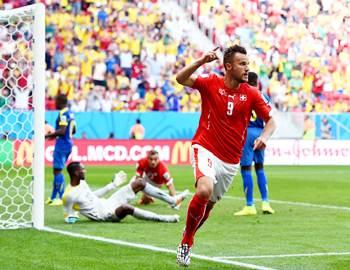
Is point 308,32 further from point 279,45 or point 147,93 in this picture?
point 147,93

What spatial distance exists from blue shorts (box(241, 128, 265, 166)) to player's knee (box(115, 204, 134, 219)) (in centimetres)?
270

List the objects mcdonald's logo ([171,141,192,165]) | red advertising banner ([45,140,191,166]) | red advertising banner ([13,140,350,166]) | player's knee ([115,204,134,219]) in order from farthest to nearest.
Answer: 1. mcdonald's logo ([171,141,192,165])
2. red advertising banner ([13,140,350,166])
3. red advertising banner ([45,140,191,166])
4. player's knee ([115,204,134,219])

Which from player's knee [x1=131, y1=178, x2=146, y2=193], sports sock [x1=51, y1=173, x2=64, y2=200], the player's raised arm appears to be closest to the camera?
the player's raised arm

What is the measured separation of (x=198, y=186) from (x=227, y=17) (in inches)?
1189

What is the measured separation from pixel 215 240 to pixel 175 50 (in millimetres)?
25238

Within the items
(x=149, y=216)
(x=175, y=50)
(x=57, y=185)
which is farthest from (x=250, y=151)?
(x=175, y=50)

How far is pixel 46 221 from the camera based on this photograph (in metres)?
13.1

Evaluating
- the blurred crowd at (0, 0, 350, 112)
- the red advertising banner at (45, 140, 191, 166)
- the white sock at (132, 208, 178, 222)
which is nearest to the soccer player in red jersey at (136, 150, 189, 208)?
the white sock at (132, 208, 178, 222)

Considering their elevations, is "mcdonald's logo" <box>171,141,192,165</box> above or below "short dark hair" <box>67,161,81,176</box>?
below

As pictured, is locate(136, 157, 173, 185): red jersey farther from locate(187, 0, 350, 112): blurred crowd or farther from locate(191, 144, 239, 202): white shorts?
locate(187, 0, 350, 112): blurred crowd

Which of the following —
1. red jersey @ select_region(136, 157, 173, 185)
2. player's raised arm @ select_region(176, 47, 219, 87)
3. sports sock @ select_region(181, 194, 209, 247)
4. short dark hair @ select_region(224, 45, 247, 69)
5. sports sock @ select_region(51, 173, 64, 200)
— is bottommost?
sports sock @ select_region(51, 173, 64, 200)

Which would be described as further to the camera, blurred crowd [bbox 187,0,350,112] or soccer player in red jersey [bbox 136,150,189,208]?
blurred crowd [bbox 187,0,350,112]

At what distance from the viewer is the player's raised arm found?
8305mm

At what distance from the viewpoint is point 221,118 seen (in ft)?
29.0
